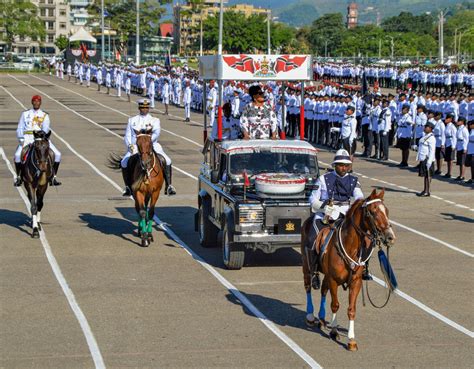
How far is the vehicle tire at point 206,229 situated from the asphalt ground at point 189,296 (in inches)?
7.7

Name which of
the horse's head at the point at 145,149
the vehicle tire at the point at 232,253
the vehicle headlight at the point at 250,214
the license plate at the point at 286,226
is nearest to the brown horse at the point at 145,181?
the horse's head at the point at 145,149

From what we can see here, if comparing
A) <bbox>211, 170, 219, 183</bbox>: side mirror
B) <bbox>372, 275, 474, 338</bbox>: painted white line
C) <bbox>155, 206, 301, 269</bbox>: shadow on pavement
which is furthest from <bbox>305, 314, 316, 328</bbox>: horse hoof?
<bbox>211, 170, 219, 183</bbox>: side mirror

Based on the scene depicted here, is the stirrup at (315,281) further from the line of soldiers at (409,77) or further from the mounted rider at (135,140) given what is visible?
the line of soldiers at (409,77)

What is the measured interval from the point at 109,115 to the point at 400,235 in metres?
34.9

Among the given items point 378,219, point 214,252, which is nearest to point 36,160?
point 214,252

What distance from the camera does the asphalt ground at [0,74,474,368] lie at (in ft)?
41.1

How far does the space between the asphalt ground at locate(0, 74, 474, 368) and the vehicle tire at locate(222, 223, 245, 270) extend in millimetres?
152

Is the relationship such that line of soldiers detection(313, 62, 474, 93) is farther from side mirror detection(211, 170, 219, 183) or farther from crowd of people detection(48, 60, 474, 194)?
side mirror detection(211, 170, 219, 183)

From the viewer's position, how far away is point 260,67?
820 inches

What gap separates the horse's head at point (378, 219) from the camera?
1208 cm

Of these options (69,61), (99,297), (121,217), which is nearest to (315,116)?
(121,217)

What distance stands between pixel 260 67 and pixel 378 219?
9137mm

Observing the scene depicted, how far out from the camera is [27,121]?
22281 mm

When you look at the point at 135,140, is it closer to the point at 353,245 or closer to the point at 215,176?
the point at 215,176
